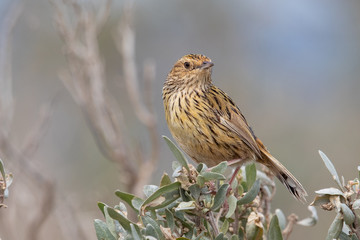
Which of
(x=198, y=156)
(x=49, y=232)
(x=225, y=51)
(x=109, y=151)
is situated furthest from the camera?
(x=225, y=51)

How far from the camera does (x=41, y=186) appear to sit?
4781 mm

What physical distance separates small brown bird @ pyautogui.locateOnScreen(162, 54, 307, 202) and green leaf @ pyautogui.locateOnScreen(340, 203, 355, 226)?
1.44m

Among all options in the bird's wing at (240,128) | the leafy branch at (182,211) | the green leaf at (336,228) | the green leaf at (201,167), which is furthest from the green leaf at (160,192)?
the bird's wing at (240,128)

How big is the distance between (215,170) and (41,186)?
2.53 metres

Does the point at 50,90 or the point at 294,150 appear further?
the point at 50,90

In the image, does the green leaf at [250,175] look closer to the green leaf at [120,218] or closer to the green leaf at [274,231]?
the green leaf at [274,231]

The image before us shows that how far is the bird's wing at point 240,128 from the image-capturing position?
14.0 feet

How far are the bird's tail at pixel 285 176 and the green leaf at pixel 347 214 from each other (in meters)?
1.38

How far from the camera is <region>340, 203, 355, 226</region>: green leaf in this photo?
8.00 ft

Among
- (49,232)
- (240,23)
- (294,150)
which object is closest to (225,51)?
(240,23)

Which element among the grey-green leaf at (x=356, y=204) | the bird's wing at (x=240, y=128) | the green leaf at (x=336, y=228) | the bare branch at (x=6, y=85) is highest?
the bare branch at (x=6, y=85)

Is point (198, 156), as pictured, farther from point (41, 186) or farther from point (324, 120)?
point (324, 120)

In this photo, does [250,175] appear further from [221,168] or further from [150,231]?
[150,231]

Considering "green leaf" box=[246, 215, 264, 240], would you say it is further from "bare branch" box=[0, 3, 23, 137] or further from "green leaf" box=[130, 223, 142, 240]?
"bare branch" box=[0, 3, 23, 137]
